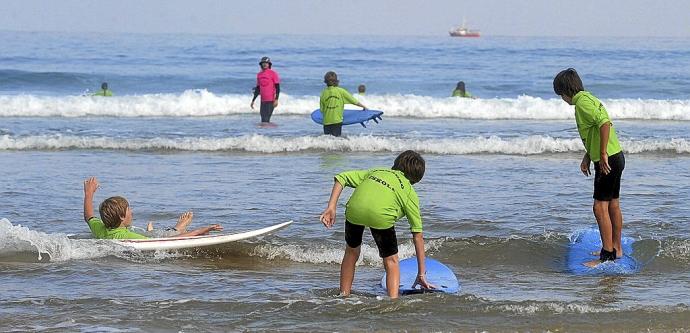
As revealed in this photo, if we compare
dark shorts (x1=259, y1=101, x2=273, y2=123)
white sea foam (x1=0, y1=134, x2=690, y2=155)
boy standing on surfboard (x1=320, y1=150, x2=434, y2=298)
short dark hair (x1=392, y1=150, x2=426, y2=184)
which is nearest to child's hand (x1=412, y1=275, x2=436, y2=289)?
boy standing on surfboard (x1=320, y1=150, x2=434, y2=298)

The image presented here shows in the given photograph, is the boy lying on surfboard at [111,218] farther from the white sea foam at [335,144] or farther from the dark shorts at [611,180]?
the white sea foam at [335,144]

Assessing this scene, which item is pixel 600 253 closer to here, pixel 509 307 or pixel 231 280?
pixel 509 307

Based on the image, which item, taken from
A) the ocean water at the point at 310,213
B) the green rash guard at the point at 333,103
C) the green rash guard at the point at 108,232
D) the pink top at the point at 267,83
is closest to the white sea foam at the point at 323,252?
the ocean water at the point at 310,213

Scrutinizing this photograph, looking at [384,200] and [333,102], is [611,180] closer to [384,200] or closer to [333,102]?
[384,200]

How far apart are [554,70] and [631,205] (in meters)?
30.4

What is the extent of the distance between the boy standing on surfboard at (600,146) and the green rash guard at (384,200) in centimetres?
188

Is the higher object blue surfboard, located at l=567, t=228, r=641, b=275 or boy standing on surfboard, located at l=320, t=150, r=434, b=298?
boy standing on surfboard, located at l=320, t=150, r=434, b=298

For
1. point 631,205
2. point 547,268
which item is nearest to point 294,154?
point 631,205

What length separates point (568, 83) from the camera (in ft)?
26.0

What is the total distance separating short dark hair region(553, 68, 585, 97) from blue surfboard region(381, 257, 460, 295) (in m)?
1.70

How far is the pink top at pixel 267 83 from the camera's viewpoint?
20484mm

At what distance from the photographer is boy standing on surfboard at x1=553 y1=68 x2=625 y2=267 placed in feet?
25.8

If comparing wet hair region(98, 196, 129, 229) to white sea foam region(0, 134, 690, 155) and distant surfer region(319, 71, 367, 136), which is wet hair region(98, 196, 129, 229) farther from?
distant surfer region(319, 71, 367, 136)

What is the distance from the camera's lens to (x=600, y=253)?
8.42 metres
